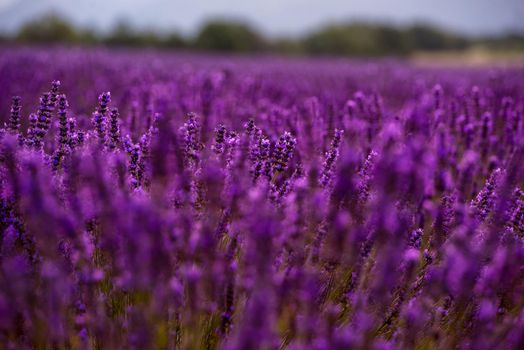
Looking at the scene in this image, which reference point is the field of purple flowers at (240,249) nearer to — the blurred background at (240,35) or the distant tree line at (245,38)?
the blurred background at (240,35)

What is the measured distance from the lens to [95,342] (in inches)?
60.2

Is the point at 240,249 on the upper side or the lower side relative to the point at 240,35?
lower

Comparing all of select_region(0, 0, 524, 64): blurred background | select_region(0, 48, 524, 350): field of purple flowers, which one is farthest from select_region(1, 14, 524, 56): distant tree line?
select_region(0, 48, 524, 350): field of purple flowers

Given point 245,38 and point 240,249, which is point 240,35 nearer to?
point 245,38

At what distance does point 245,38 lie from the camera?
23.4 m

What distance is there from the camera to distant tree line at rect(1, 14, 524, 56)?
1990 centimetres

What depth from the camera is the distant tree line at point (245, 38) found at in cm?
1990

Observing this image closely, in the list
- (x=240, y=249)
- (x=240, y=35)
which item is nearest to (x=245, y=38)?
(x=240, y=35)

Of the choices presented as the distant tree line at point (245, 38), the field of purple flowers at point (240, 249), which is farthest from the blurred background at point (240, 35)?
the field of purple flowers at point (240, 249)

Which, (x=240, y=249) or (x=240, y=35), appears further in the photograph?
(x=240, y=35)

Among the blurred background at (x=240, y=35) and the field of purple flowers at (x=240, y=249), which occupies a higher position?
the blurred background at (x=240, y=35)

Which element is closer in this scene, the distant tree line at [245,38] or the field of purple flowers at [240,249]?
the field of purple flowers at [240,249]

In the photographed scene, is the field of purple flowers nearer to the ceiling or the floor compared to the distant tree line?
nearer to the floor

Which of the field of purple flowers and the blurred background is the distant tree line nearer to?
the blurred background
